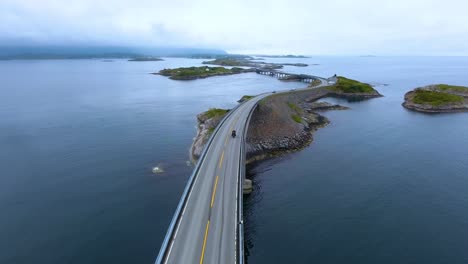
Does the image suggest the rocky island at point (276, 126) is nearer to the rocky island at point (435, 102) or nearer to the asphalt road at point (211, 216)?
the asphalt road at point (211, 216)

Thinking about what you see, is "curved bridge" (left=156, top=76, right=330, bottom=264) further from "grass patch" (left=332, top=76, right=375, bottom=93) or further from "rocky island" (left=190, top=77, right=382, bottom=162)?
"grass patch" (left=332, top=76, right=375, bottom=93)

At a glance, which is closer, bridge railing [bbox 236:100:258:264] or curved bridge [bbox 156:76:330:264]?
bridge railing [bbox 236:100:258:264]

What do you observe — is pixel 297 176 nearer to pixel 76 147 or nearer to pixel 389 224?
Answer: pixel 389 224

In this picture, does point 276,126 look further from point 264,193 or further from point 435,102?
point 435,102

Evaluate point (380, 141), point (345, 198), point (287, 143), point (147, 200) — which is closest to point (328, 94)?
point (380, 141)

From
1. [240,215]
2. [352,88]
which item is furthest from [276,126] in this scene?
[352,88]

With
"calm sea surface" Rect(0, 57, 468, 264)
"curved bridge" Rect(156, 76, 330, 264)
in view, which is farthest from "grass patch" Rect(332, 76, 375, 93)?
"curved bridge" Rect(156, 76, 330, 264)
